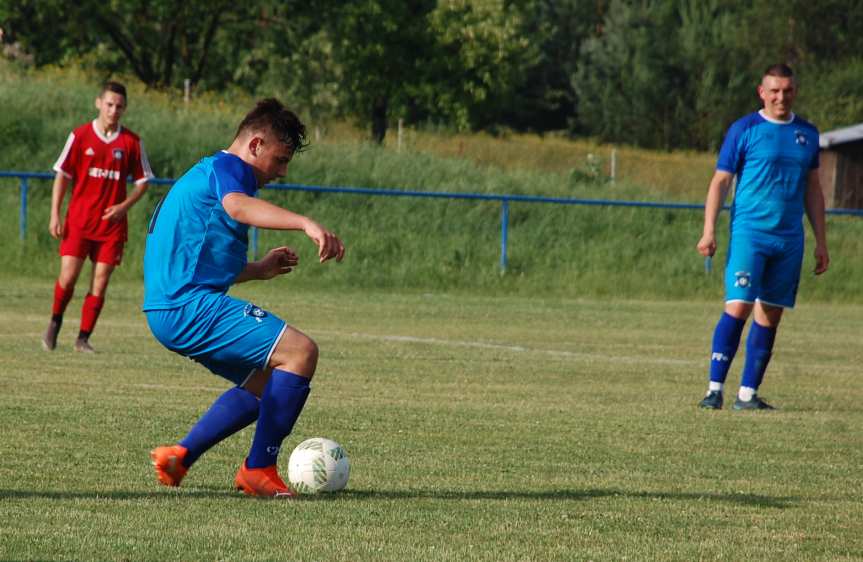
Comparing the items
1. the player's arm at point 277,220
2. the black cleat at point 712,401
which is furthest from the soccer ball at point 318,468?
the black cleat at point 712,401

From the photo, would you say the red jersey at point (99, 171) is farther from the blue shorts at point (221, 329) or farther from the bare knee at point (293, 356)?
the bare knee at point (293, 356)

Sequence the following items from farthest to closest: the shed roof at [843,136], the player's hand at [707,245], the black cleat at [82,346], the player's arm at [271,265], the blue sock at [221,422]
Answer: the shed roof at [843,136] < the black cleat at [82,346] < the player's hand at [707,245] < the player's arm at [271,265] < the blue sock at [221,422]

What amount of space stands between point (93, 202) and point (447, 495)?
7.09 m

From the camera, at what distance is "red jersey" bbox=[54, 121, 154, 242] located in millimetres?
12297

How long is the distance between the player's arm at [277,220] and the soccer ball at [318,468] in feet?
3.40

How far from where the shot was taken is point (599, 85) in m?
75.1

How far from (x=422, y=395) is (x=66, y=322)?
7.02m

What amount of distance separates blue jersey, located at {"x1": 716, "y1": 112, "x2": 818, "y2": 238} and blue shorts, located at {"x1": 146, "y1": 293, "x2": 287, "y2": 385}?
4.91 metres

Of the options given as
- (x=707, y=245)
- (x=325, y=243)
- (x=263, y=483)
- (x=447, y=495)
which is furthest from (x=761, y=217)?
(x=325, y=243)

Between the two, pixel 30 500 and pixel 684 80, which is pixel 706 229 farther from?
pixel 684 80

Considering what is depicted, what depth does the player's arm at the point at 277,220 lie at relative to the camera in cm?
507

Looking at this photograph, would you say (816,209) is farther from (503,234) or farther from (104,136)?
(503,234)

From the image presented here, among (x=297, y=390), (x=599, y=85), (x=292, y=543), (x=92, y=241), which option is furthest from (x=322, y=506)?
(x=599, y=85)

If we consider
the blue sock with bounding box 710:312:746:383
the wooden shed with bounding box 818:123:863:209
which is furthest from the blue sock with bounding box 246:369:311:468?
the wooden shed with bounding box 818:123:863:209
